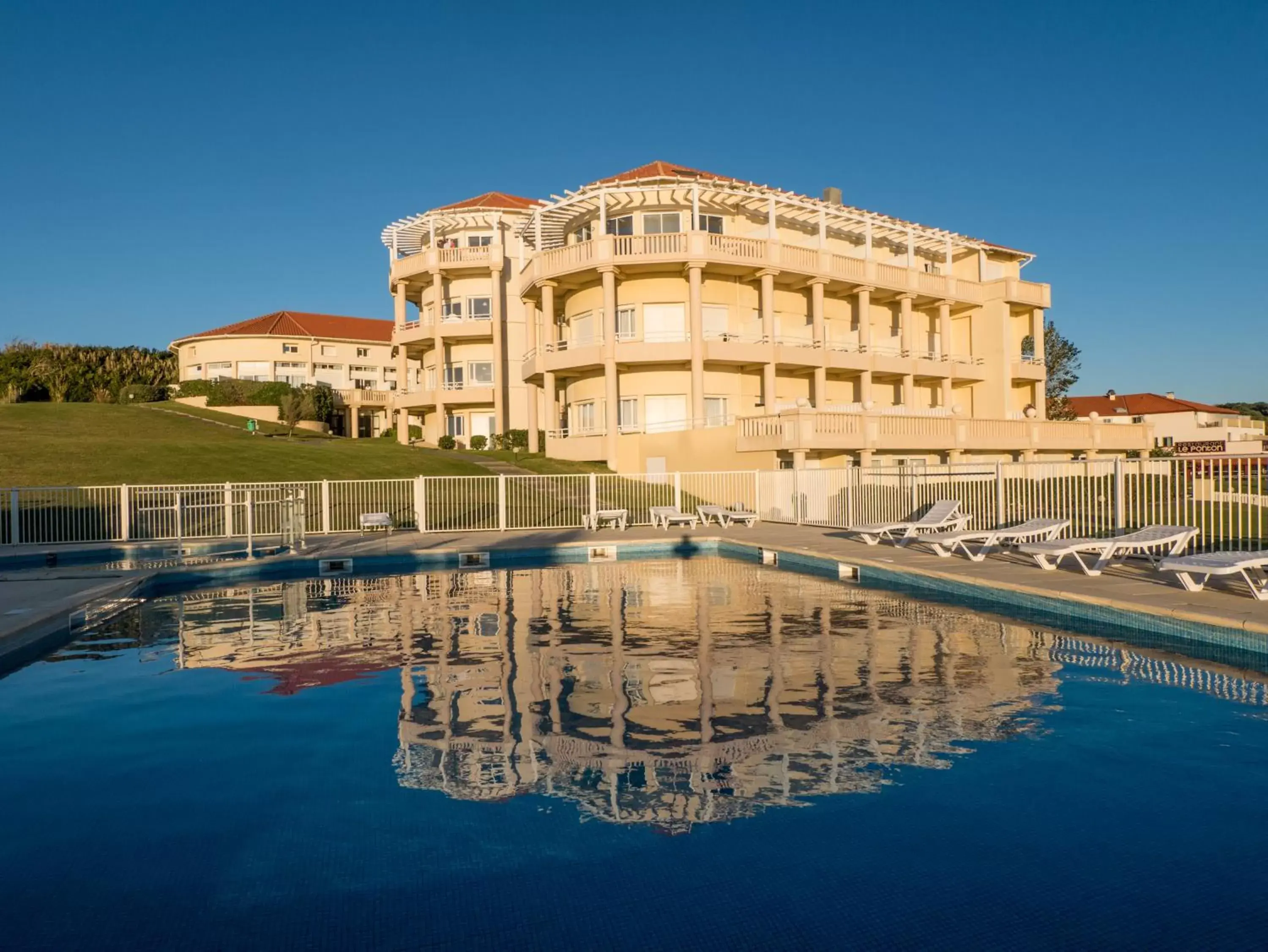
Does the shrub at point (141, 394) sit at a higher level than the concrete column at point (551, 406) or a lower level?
higher

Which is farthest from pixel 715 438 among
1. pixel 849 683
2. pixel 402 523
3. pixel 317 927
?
pixel 317 927

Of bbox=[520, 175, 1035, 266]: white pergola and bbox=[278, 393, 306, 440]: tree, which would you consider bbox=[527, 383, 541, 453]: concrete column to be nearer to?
bbox=[520, 175, 1035, 266]: white pergola

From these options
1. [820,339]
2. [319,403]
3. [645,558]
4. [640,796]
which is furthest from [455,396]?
[640,796]

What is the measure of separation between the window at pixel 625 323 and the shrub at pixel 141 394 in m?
35.6

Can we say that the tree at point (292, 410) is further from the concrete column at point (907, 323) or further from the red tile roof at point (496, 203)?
the concrete column at point (907, 323)

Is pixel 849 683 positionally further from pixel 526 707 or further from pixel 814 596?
pixel 814 596

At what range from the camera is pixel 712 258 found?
34781 millimetres

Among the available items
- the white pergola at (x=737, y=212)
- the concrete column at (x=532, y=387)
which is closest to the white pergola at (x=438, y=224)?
the white pergola at (x=737, y=212)

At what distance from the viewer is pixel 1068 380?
56.7 m

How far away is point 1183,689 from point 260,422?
54157 mm

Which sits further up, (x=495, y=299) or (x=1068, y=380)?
(x=495, y=299)

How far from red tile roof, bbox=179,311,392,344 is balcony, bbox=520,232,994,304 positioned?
31.0 meters

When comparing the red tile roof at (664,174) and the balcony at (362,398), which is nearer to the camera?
the red tile roof at (664,174)

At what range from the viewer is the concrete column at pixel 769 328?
35.8m
